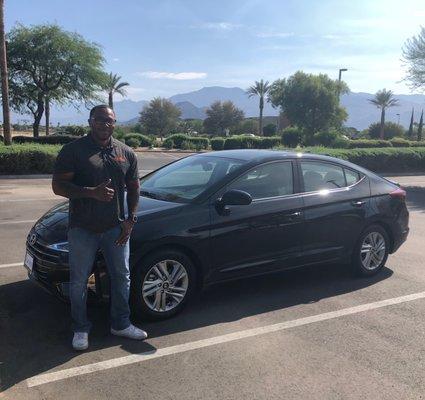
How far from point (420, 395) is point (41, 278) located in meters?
3.05

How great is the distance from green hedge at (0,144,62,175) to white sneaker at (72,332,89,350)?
13.9 m

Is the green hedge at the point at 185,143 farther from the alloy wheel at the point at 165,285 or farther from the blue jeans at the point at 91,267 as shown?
the blue jeans at the point at 91,267

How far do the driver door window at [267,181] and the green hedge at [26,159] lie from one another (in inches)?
516

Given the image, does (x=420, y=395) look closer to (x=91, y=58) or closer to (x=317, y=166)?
(x=317, y=166)

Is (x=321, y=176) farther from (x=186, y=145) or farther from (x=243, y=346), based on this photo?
(x=186, y=145)

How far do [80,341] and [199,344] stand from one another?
94 cm

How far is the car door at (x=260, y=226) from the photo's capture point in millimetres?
4859

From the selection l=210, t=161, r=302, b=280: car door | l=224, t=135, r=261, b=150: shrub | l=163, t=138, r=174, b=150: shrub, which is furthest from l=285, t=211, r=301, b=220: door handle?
l=163, t=138, r=174, b=150: shrub

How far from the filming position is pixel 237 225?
4918mm

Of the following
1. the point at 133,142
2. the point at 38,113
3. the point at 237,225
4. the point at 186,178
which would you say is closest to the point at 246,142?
the point at 133,142

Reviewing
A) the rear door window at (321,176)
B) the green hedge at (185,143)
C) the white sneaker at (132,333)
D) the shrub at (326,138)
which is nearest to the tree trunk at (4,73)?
the rear door window at (321,176)

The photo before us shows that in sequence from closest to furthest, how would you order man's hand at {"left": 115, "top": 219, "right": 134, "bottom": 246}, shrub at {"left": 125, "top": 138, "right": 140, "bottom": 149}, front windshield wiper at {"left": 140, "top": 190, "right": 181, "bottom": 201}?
man's hand at {"left": 115, "top": 219, "right": 134, "bottom": 246}, front windshield wiper at {"left": 140, "top": 190, "right": 181, "bottom": 201}, shrub at {"left": 125, "top": 138, "right": 140, "bottom": 149}

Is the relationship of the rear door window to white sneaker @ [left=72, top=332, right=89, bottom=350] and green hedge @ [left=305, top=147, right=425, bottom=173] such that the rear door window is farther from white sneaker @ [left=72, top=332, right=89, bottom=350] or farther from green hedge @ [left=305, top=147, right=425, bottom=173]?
green hedge @ [left=305, top=147, right=425, bottom=173]

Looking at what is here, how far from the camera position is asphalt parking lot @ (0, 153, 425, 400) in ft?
11.5
